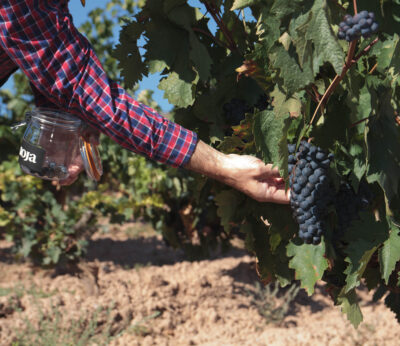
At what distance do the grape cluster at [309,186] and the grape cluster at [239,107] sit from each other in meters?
0.42

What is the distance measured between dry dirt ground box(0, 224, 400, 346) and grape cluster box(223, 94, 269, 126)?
1989mm

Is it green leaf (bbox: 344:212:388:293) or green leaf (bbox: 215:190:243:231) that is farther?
green leaf (bbox: 215:190:243:231)

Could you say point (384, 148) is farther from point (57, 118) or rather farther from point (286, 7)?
point (57, 118)

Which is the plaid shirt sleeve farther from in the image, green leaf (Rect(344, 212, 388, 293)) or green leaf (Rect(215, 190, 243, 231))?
green leaf (Rect(344, 212, 388, 293))

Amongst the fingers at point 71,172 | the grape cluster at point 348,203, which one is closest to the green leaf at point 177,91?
the fingers at point 71,172

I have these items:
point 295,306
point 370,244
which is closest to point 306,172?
point 370,244

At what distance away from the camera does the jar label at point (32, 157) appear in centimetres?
191

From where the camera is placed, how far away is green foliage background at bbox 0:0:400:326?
1253 millimetres

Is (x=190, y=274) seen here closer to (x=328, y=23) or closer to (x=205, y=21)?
(x=205, y=21)

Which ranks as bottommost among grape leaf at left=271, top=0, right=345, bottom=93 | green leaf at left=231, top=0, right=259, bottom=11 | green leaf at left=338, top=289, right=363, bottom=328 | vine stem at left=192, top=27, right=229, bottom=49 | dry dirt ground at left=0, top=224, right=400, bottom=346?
dry dirt ground at left=0, top=224, right=400, bottom=346

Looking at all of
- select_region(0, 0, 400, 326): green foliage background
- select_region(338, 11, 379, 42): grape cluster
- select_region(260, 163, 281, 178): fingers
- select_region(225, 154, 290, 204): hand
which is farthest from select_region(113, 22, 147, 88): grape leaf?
select_region(338, 11, 379, 42): grape cluster

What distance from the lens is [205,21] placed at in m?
2.00

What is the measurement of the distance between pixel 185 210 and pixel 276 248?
9.75 ft

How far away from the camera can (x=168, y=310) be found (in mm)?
4285
